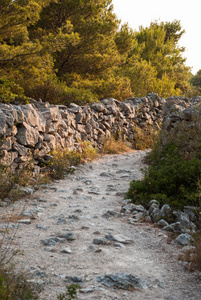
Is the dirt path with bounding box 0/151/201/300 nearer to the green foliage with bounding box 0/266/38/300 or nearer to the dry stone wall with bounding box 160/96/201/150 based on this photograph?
the green foliage with bounding box 0/266/38/300

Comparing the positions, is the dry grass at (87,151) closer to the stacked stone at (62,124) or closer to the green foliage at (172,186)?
the stacked stone at (62,124)

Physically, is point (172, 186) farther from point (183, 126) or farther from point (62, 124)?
point (62, 124)

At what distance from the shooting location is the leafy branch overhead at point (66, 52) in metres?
9.21

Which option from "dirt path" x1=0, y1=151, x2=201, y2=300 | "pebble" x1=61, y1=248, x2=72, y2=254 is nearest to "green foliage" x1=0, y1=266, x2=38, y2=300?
"dirt path" x1=0, y1=151, x2=201, y2=300

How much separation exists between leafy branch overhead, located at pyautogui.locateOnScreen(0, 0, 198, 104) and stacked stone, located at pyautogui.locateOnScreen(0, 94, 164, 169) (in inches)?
41.4

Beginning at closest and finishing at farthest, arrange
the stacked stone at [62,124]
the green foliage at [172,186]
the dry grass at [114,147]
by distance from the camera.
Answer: the green foliage at [172,186] → the stacked stone at [62,124] → the dry grass at [114,147]

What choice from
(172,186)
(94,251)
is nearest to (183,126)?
(172,186)

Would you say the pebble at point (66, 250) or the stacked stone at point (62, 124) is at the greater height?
the stacked stone at point (62, 124)

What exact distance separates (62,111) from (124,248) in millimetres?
6402

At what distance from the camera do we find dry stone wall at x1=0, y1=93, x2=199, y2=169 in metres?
6.25

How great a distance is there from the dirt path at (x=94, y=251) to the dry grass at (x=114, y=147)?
561 cm

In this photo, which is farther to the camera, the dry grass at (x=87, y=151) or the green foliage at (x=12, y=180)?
the dry grass at (x=87, y=151)

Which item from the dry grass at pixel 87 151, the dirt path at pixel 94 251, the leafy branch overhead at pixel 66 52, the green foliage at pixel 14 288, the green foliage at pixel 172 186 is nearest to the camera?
the green foliage at pixel 14 288

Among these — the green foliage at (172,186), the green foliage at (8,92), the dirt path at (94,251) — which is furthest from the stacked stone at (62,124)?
the green foliage at (172,186)
